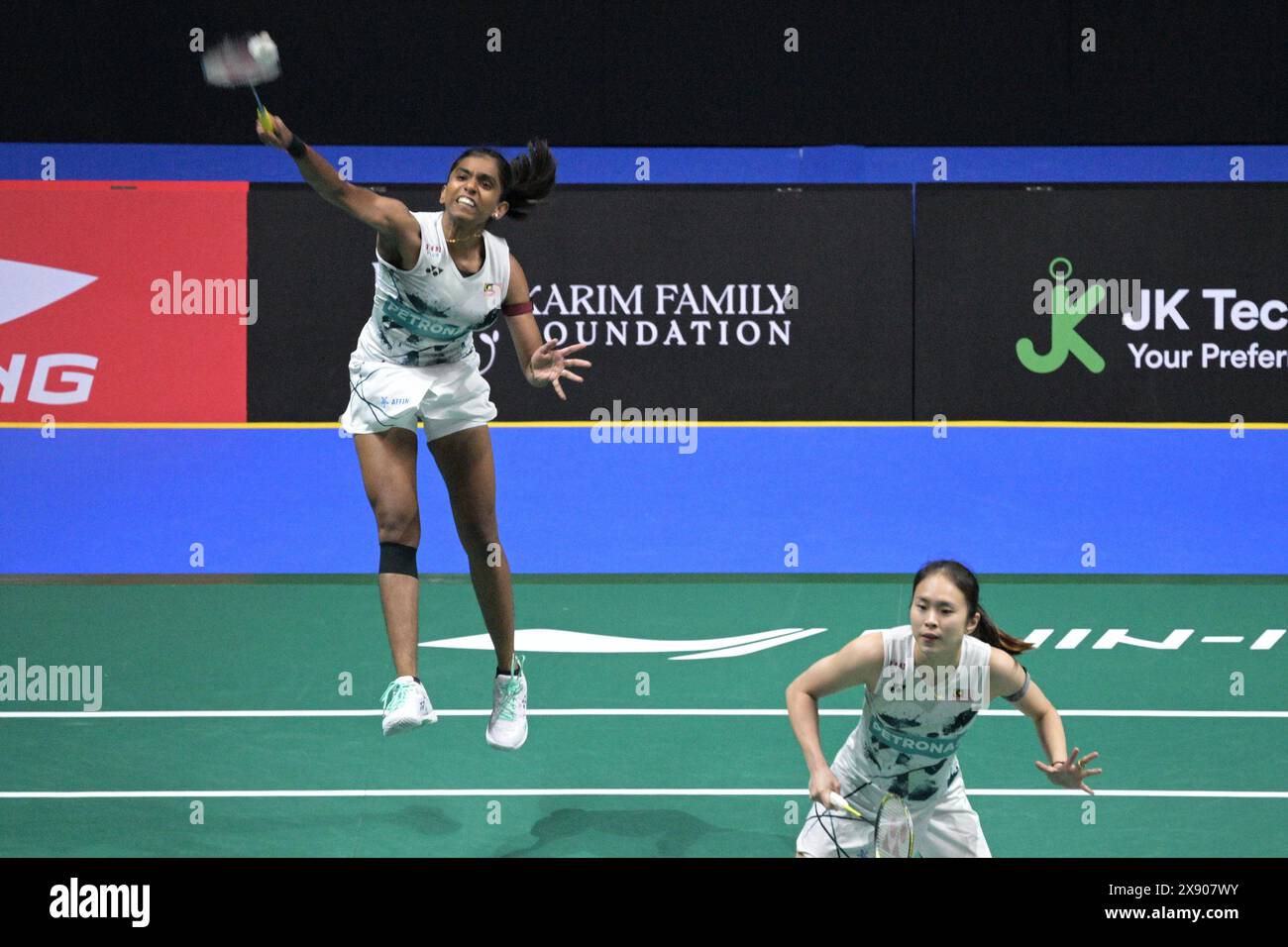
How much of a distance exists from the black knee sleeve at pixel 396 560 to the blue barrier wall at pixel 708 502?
4005mm

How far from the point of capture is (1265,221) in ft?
29.3

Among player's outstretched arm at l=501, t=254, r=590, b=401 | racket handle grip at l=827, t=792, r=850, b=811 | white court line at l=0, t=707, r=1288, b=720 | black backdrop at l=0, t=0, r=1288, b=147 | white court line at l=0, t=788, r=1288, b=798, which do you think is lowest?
white court line at l=0, t=788, r=1288, b=798

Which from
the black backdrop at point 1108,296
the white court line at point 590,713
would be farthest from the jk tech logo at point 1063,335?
the white court line at point 590,713

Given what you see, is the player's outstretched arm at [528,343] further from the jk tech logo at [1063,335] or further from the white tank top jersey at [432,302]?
the jk tech logo at [1063,335]

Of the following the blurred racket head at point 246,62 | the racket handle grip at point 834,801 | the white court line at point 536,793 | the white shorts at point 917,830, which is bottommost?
the white court line at point 536,793

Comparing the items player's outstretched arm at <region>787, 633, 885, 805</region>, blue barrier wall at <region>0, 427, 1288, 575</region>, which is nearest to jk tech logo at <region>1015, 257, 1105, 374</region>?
blue barrier wall at <region>0, 427, 1288, 575</region>

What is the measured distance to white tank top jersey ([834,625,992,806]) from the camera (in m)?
4.18

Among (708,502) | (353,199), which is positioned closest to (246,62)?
(353,199)

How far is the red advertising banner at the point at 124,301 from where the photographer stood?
891cm

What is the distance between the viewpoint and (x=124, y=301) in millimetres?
8953

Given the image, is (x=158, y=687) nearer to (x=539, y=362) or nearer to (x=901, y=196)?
(x=539, y=362)

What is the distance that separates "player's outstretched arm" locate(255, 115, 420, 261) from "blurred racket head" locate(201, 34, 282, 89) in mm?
152

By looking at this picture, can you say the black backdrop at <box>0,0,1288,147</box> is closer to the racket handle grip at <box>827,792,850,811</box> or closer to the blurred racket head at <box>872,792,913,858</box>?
the blurred racket head at <box>872,792,913,858</box>
